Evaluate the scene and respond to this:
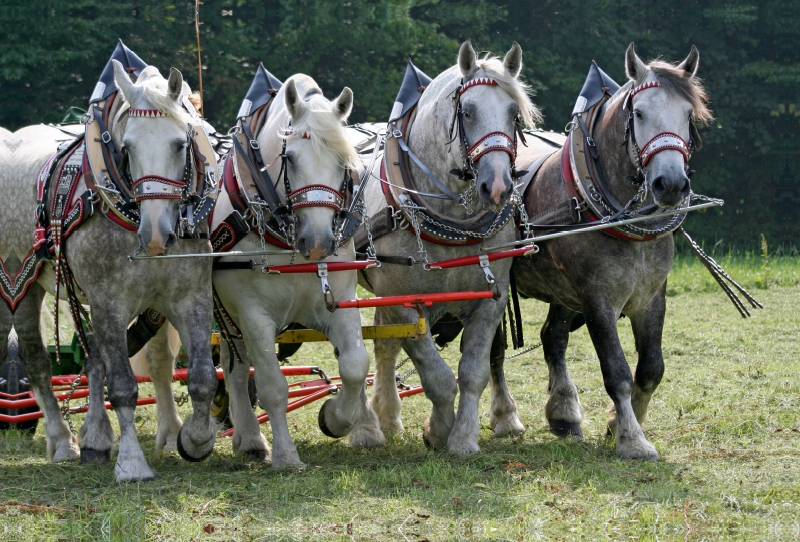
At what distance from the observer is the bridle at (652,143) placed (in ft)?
15.2

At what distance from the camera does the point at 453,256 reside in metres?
5.10

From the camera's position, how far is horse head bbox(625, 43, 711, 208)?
4578 millimetres

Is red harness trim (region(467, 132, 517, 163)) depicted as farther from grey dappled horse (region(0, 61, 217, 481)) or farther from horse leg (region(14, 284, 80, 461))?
horse leg (region(14, 284, 80, 461))

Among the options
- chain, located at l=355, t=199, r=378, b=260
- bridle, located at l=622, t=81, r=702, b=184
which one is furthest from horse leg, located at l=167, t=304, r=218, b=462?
bridle, located at l=622, t=81, r=702, b=184

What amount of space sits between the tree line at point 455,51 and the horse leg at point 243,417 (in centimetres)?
1208

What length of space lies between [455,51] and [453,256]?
14.3 m

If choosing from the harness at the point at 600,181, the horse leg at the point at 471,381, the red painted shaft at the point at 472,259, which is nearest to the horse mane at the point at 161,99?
the red painted shaft at the point at 472,259

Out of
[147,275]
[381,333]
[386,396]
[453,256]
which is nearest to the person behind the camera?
[147,275]

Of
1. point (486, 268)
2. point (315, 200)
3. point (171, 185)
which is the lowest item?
point (486, 268)

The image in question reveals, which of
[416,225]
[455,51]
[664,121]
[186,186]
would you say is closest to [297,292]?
[416,225]

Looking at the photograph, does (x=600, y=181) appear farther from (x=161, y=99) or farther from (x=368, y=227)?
(x=161, y=99)

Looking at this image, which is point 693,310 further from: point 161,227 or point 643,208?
point 161,227

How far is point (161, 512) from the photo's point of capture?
379 cm

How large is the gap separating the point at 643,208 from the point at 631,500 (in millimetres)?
1575
